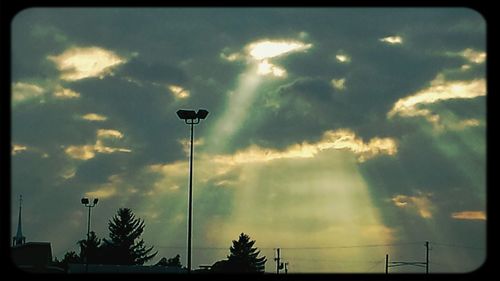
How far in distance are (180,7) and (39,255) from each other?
2045 mm

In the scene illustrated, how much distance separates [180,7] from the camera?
528cm

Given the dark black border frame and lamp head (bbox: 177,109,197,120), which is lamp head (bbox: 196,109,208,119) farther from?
the dark black border frame

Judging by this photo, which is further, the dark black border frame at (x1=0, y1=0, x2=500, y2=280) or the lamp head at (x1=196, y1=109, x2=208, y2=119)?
the lamp head at (x1=196, y1=109, x2=208, y2=119)

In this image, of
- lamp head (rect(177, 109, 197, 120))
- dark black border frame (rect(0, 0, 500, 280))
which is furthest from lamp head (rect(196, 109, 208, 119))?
dark black border frame (rect(0, 0, 500, 280))
